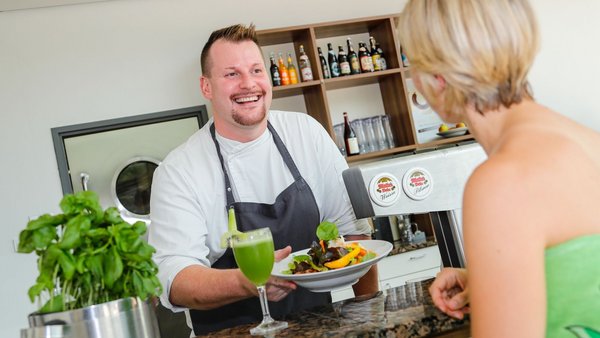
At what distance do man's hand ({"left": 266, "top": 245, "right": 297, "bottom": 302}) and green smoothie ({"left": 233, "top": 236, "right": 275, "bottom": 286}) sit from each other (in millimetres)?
121

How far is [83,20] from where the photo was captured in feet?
13.1

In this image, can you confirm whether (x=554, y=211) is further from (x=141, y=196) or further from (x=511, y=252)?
(x=141, y=196)

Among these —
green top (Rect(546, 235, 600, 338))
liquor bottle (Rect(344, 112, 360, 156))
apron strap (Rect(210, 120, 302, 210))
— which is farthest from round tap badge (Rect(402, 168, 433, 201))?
liquor bottle (Rect(344, 112, 360, 156))

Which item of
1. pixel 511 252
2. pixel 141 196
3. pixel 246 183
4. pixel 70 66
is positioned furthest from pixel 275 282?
pixel 70 66

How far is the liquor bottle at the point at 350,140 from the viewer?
400 centimetres

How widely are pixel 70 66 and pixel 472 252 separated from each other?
363cm

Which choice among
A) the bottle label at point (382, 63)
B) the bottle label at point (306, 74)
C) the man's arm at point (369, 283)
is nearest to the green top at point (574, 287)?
the man's arm at point (369, 283)

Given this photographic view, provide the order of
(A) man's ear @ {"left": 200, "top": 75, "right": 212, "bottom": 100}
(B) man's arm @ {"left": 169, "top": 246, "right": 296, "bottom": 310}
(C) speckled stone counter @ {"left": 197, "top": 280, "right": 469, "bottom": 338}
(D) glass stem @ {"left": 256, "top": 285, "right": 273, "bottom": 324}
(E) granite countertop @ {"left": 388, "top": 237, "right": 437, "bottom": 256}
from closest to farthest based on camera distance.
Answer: (C) speckled stone counter @ {"left": 197, "top": 280, "right": 469, "bottom": 338}
(D) glass stem @ {"left": 256, "top": 285, "right": 273, "bottom": 324}
(B) man's arm @ {"left": 169, "top": 246, "right": 296, "bottom": 310}
(A) man's ear @ {"left": 200, "top": 75, "right": 212, "bottom": 100}
(E) granite countertop @ {"left": 388, "top": 237, "right": 437, "bottom": 256}

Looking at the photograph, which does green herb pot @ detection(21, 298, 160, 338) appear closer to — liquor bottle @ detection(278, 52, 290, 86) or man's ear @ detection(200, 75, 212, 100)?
man's ear @ detection(200, 75, 212, 100)

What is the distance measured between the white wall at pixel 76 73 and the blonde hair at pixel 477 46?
127 inches

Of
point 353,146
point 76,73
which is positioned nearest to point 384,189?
point 353,146

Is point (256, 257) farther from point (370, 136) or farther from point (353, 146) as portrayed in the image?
point (370, 136)

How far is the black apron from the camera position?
6.31 feet

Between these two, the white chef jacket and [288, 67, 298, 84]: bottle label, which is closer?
the white chef jacket
